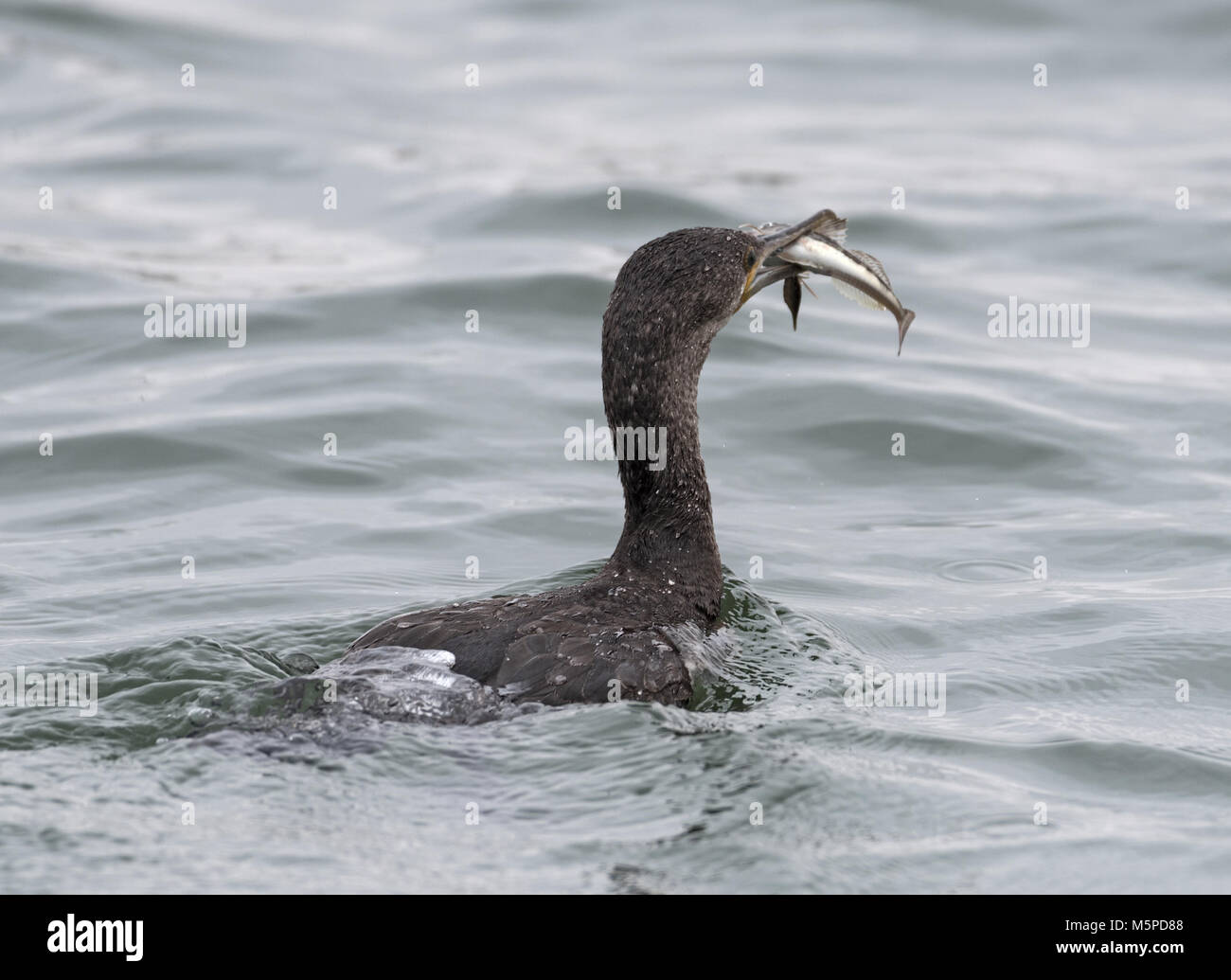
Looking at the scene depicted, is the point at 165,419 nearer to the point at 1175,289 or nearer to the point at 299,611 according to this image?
the point at 299,611

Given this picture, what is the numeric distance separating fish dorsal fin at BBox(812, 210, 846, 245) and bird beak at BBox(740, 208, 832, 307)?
0.05 feet

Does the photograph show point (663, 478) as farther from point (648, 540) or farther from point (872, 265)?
point (872, 265)

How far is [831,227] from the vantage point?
7.47 m

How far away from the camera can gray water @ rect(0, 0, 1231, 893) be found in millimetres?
5703

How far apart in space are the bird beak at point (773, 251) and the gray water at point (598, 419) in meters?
1.56

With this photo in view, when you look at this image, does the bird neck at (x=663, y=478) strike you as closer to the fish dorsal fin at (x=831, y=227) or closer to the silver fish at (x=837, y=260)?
the silver fish at (x=837, y=260)

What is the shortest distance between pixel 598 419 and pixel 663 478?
407 centimetres

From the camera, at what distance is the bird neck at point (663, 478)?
23.4ft

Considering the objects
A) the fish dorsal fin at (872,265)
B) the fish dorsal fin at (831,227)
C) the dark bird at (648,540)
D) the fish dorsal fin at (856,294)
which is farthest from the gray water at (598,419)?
the fish dorsal fin at (831,227)

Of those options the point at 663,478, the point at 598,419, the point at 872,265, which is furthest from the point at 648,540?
the point at 598,419

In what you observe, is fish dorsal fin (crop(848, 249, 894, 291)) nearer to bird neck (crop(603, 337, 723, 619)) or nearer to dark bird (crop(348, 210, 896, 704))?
dark bird (crop(348, 210, 896, 704))

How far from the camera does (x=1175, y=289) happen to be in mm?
13836

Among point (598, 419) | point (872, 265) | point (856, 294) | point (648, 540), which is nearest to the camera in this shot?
point (648, 540)

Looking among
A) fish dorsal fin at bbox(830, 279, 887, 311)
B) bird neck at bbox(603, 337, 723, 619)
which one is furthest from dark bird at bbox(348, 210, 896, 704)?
fish dorsal fin at bbox(830, 279, 887, 311)
